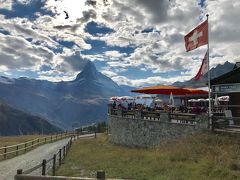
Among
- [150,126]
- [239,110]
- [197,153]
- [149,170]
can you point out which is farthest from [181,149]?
[239,110]

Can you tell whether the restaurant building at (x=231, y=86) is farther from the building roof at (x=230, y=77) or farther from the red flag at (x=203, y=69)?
the red flag at (x=203, y=69)

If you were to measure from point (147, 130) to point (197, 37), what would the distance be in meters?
9.92

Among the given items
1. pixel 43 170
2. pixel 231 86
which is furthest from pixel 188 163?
pixel 231 86

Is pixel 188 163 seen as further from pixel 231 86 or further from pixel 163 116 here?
pixel 231 86

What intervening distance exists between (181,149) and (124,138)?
51.0ft

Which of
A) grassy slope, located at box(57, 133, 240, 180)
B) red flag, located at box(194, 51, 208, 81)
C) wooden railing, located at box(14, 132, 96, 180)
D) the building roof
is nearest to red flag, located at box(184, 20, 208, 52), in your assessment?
red flag, located at box(194, 51, 208, 81)

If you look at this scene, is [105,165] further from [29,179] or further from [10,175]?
[29,179]

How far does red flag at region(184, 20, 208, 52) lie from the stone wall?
4803 millimetres

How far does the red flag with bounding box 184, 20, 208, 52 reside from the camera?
23516mm

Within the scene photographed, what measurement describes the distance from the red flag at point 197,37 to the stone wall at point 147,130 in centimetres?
Answer: 480

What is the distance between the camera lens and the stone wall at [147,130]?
80.7 feet

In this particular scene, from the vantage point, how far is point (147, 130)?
3045cm

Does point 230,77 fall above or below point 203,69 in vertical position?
above

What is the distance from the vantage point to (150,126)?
30.0m
